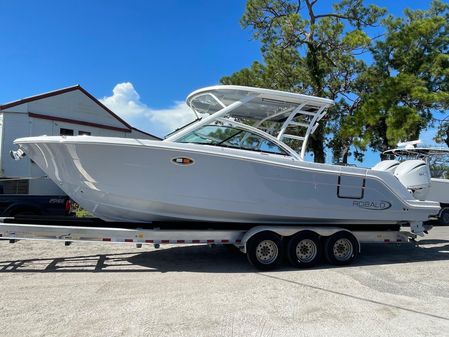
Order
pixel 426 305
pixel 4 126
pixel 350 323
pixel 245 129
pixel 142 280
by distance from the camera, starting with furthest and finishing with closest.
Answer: pixel 4 126 < pixel 245 129 < pixel 142 280 < pixel 426 305 < pixel 350 323

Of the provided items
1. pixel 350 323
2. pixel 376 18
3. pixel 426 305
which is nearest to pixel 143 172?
pixel 350 323

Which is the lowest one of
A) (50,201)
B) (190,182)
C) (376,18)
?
(50,201)

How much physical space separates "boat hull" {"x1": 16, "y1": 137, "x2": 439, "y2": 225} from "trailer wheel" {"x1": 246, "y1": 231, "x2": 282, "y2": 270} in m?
0.36

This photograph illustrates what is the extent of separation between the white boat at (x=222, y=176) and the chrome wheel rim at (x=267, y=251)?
1.47 ft

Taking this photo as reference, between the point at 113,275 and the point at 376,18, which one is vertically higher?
the point at 376,18

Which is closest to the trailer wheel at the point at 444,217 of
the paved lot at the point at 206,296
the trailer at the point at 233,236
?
the paved lot at the point at 206,296

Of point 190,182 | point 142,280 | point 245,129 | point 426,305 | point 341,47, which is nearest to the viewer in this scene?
point 426,305

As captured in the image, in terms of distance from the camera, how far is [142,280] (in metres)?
6.16

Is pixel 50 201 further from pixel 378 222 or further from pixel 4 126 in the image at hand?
pixel 4 126

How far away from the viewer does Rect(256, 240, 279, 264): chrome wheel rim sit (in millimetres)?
7121

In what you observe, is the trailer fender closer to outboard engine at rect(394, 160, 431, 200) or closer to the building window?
→ outboard engine at rect(394, 160, 431, 200)

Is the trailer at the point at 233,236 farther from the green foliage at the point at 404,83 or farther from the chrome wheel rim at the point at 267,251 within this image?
the green foliage at the point at 404,83

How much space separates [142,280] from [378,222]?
4797 millimetres

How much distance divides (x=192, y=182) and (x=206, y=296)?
76.0 inches
